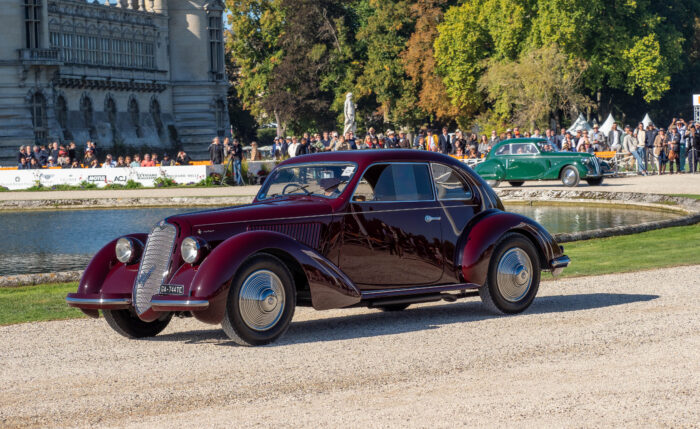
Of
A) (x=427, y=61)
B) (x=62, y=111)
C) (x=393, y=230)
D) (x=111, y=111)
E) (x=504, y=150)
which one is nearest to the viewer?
A: (x=393, y=230)

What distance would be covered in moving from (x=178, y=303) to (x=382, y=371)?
2.09 metres

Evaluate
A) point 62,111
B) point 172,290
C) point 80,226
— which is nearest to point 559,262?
point 172,290

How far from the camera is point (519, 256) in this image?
1235cm

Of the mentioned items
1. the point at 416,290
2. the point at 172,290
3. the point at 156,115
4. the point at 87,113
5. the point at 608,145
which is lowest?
the point at 416,290

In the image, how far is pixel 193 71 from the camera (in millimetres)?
94188

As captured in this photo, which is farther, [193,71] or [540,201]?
[193,71]

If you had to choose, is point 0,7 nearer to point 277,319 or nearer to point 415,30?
point 415,30

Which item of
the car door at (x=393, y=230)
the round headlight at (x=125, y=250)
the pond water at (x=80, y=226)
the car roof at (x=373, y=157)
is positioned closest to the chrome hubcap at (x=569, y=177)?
the pond water at (x=80, y=226)

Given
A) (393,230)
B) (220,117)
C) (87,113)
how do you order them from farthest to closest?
(220,117) → (87,113) → (393,230)

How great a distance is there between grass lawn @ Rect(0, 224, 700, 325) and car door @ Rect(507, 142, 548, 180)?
15850 millimetres

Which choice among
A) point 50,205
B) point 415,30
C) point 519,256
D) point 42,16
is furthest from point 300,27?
point 519,256

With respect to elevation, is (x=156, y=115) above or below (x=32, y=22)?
below

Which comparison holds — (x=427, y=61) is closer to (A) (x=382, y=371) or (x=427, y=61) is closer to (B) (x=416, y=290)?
(B) (x=416, y=290)

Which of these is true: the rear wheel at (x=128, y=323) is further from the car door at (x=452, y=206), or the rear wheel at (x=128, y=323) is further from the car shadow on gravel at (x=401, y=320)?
the car door at (x=452, y=206)
